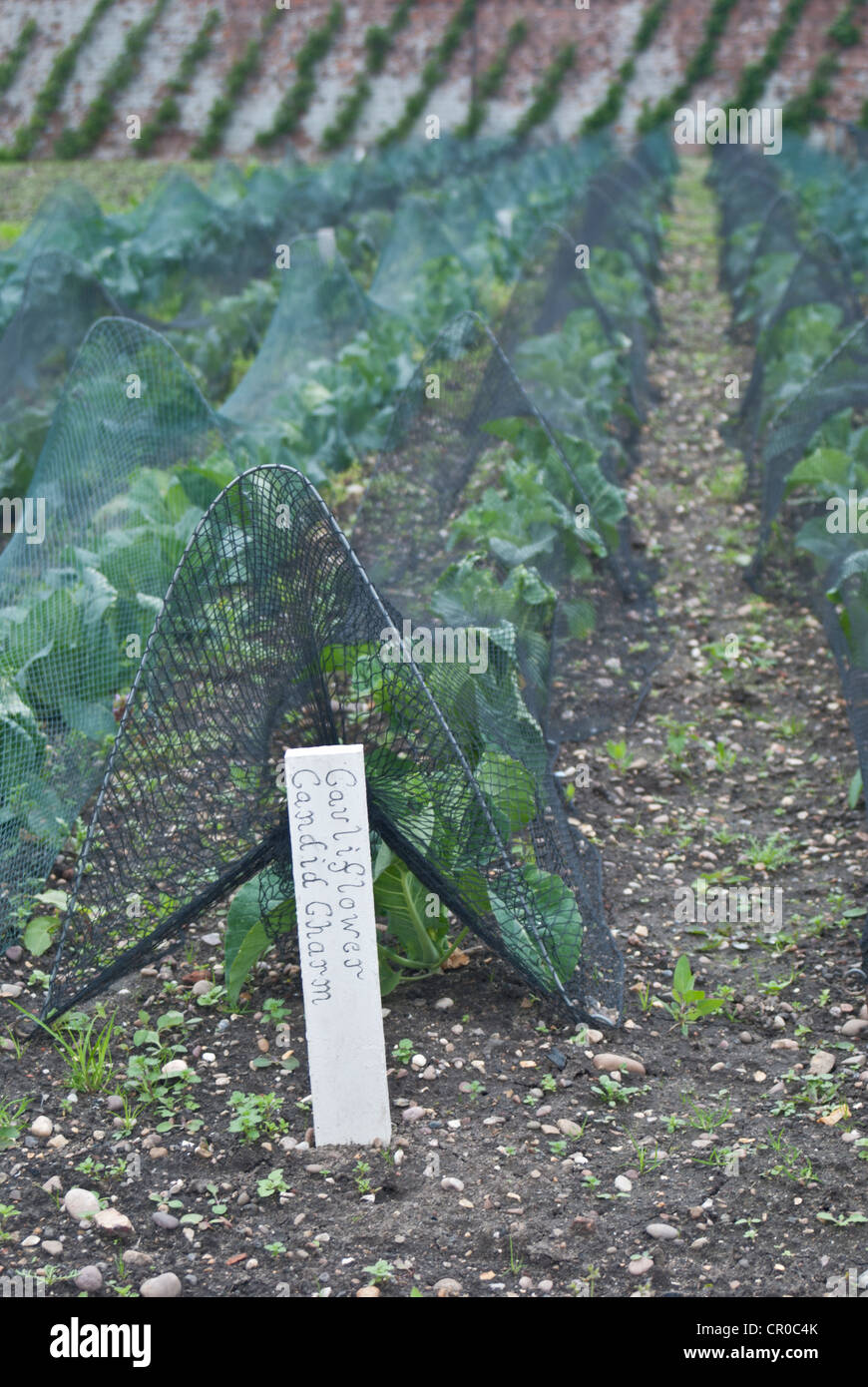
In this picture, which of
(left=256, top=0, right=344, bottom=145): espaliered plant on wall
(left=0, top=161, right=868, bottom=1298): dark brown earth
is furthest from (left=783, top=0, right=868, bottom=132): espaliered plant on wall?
(left=0, top=161, right=868, bottom=1298): dark brown earth

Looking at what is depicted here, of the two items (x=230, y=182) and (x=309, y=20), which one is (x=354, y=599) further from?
(x=309, y=20)

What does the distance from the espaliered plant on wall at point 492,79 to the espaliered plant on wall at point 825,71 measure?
4895mm

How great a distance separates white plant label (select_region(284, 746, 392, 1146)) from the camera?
8.39ft

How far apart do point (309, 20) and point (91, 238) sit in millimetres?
18470

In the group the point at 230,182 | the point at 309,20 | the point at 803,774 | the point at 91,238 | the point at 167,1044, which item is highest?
the point at 309,20

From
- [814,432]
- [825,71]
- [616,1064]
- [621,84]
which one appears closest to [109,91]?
[621,84]

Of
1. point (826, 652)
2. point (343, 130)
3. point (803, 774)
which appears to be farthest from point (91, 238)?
point (343, 130)

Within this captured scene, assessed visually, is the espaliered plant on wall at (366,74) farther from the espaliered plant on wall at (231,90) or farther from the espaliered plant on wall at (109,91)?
the espaliered plant on wall at (109,91)

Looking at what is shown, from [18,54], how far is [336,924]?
2697cm

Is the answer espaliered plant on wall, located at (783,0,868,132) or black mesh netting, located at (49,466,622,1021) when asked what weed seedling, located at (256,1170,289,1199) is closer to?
black mesh netting, located at (49,466,622,1021)

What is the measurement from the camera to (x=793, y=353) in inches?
270

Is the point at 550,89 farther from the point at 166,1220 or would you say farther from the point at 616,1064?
the point at 166,1220

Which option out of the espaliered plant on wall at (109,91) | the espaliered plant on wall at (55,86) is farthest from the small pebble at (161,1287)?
the espaliered plant on wall at (55,86)

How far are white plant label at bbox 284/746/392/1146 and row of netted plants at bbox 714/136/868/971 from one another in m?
1.28
